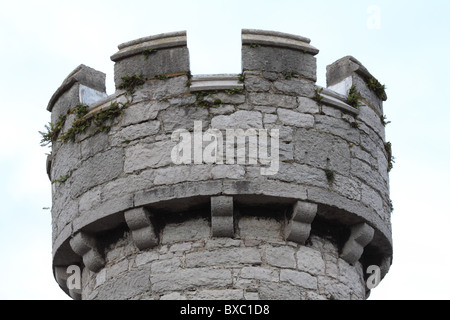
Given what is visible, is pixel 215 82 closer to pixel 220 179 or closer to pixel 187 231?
pixel 220 179

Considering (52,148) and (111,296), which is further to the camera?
(52,148)

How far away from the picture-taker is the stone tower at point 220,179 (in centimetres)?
998

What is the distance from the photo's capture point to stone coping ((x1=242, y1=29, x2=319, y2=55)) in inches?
419

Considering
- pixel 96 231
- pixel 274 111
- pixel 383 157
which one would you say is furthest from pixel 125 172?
pixel 383 157

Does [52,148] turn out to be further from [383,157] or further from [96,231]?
[383,157]

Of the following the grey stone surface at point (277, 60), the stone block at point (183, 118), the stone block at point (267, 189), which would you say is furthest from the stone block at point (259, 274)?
the grey stone surface at point (277, 60)

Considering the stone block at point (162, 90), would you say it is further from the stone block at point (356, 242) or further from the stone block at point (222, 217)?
the stone block at point (356, 242)

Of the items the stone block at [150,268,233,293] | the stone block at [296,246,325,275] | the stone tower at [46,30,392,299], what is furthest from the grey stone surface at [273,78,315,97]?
the stone block at [150,268,233,293]

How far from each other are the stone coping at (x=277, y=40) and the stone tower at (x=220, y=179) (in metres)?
0.01

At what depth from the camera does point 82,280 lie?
10727 millimetres

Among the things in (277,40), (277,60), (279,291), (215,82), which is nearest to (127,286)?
(279,291)

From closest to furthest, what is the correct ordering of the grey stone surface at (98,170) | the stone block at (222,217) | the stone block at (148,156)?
1. the stone block at (222,217)
2. the stone block at (148,156)
3. the grey stone surface at (98,170)

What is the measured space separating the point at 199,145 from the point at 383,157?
1650 millimetres
